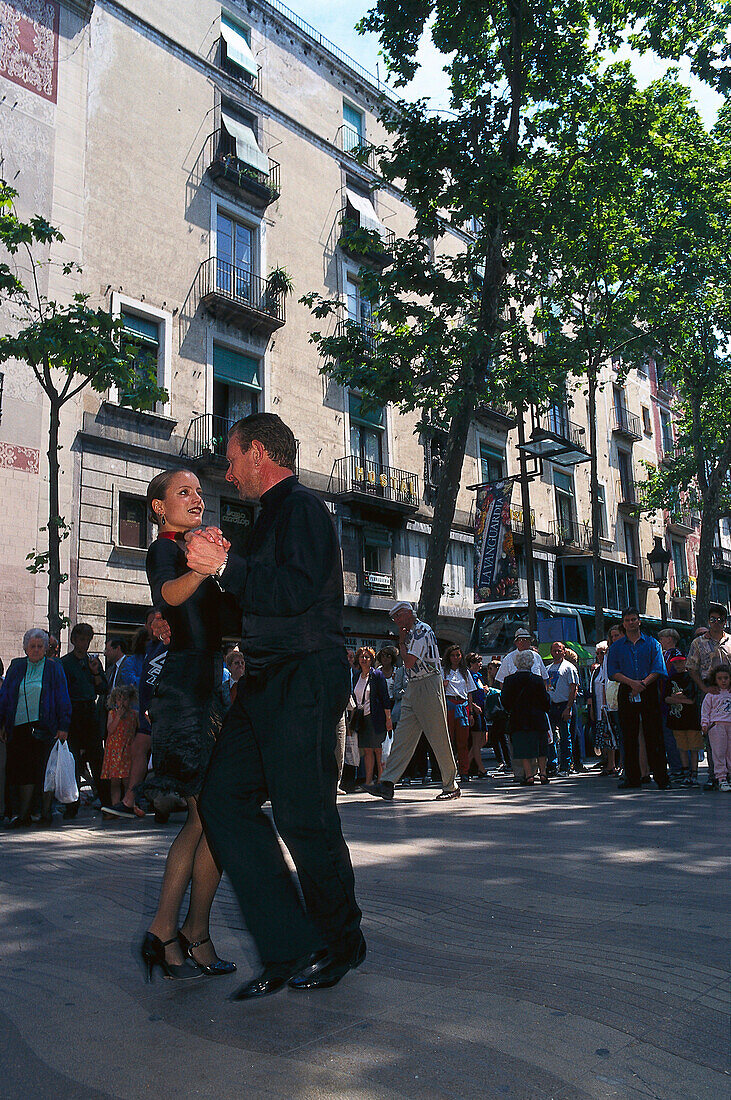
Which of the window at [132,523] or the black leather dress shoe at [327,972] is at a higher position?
the window at [132,523]

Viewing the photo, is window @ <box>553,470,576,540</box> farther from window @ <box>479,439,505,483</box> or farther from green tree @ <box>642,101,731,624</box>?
green tree @ <box>642,101,731,624</box>

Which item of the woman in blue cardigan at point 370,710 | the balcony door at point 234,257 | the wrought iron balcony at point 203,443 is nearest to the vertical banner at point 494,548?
the wrought iron balcony at point 203,443

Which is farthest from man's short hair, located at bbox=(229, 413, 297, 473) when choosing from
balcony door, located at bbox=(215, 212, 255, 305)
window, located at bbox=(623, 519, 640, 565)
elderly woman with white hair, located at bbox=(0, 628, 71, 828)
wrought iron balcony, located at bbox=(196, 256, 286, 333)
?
window, located at bbox=(623, 519, 640, 565)

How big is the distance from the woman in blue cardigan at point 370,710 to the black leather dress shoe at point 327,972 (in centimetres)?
909

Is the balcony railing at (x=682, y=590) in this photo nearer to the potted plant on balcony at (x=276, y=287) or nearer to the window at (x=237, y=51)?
the potted plant on balcony at (x=276, y=287)

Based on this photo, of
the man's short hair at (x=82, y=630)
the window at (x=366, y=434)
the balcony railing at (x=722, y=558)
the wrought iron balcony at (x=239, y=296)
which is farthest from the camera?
the balcony railing at (x=722, y=558)

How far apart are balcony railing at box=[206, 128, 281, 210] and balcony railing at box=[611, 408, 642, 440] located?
955 inches

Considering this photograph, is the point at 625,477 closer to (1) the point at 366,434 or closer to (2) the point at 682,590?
(2) the point at 682,590

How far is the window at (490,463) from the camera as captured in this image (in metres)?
36.3

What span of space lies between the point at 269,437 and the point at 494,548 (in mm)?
20331

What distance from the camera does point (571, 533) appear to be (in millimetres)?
40094

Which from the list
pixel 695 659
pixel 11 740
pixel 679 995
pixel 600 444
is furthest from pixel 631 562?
pixel 679 995

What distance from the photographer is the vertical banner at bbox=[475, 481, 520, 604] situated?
75.8ft

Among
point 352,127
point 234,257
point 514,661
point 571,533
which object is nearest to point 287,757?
point 514,661
